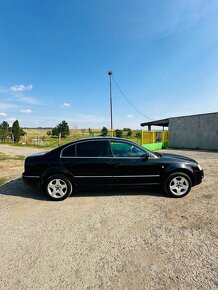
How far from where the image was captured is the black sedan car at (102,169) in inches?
191

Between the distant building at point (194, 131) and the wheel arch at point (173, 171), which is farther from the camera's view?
the distant building at point (194, 131)

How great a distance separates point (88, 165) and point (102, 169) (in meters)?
0.37

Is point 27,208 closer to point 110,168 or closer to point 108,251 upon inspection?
point 110,168

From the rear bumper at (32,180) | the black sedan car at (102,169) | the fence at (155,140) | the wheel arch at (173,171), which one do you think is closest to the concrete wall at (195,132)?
the fence at (155,140)

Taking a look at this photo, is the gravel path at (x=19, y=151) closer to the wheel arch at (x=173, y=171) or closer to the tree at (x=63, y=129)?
the wheel arch at (x=173, y=171)

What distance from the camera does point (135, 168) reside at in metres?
4.90

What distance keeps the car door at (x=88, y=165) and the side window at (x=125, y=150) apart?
0.19 m

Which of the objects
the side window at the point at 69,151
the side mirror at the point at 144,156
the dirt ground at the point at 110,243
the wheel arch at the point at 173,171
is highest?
the side window at the point at 69,151

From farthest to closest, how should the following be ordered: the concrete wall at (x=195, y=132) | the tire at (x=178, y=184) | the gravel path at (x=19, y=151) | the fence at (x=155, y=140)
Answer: the concrete wall at (x=195, y=132)
the fence at (x=155, y=140)
the gravel path at (x=19, y=151)
the tire at (x=178, y=184)

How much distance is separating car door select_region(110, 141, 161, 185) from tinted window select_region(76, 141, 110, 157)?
0.69 ft

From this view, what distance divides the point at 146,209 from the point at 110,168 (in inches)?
51.8

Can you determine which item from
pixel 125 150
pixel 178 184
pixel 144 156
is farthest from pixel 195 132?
pixel 125 150

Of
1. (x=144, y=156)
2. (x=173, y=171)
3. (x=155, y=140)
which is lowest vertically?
(x=173, y=171)

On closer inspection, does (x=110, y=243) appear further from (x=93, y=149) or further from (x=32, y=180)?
(x=32, y=180)
